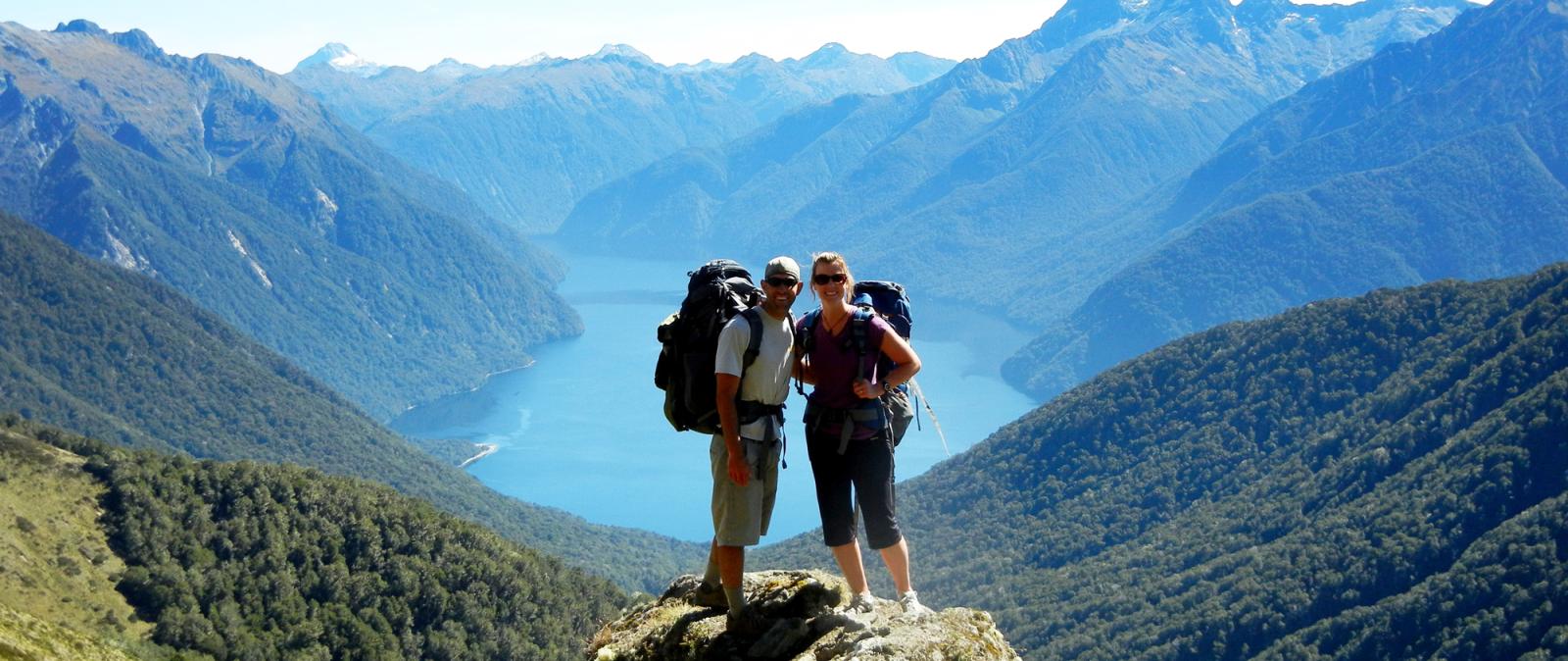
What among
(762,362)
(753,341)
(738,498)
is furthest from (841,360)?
(738,498)

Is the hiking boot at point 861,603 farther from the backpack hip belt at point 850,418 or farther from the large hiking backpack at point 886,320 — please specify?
the large hiking backpack at point 886,320

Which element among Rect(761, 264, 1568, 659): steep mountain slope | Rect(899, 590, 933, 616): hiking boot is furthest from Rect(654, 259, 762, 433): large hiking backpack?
Rect(761, 264, 1568, 659): steep mountain slope

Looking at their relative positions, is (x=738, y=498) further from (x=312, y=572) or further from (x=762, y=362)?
(x=312, y=572)

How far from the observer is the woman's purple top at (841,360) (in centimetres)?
1269

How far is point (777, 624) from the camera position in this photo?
42.4ft

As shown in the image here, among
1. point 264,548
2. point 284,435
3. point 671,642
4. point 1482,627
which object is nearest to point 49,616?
point 264,548

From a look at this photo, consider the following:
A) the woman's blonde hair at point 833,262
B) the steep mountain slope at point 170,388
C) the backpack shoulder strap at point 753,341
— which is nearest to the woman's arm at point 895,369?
the woman's blonde hair at point 833,262

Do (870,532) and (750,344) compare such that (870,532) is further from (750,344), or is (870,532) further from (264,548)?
(264,548)

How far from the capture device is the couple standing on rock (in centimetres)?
1250

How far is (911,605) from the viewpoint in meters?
12.9

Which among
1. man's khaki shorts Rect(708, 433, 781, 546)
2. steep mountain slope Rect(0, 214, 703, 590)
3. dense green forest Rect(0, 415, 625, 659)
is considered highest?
steep mountain slope Rect(0, 214, 703, 590)

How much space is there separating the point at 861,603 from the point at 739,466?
1.97m

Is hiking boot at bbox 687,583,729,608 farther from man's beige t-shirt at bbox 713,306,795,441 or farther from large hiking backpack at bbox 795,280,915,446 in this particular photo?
large hiking backpack at bbox 795,280,915,446

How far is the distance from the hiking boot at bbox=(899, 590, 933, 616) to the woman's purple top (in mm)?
2061
